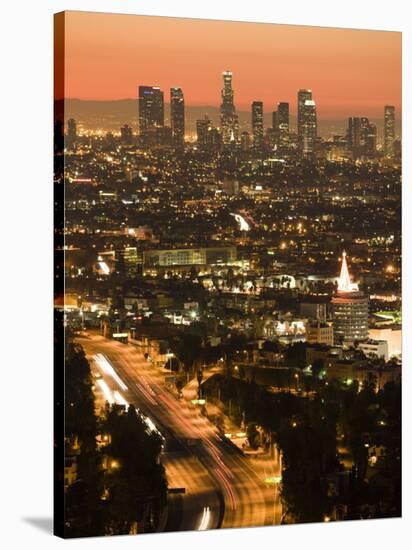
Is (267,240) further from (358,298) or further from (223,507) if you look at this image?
(223,507)

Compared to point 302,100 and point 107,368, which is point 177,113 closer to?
point 302,100

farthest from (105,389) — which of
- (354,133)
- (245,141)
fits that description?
(354,133)

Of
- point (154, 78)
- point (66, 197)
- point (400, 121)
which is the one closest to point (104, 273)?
point (66, 197)

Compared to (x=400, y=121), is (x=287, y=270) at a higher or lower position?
lower

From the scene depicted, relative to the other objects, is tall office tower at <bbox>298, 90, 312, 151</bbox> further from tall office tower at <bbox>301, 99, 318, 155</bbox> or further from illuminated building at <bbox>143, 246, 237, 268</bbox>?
illuminated building at <bbox>143, 246, 237, 268</bbox>

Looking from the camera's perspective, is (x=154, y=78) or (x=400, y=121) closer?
(x=154, y=78)

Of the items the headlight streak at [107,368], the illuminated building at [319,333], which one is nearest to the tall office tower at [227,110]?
the illuminated building at [319,333]
